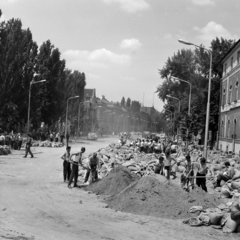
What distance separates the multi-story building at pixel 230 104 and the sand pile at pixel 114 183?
19.3 metres

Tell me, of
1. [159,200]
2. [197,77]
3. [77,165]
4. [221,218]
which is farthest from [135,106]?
[221,218]

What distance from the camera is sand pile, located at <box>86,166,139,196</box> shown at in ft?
47.2

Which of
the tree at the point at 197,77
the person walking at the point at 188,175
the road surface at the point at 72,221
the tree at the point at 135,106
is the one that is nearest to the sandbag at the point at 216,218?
the road surface at the point at 72,221

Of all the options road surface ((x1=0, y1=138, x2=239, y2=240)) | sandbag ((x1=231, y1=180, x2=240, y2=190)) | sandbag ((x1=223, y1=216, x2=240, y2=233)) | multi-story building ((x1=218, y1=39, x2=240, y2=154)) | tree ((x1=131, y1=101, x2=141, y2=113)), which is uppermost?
tree ((x1=131, y1=101, x2=141, y2=113))

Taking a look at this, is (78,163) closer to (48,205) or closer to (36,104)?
(48,205)

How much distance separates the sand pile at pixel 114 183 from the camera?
14398 mm

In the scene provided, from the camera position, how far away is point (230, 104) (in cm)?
3853

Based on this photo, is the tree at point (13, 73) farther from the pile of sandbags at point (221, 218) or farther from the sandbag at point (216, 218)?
the sandbag at point (216, 218)

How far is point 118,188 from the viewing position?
565 inches

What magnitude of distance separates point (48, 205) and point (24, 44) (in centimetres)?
3826

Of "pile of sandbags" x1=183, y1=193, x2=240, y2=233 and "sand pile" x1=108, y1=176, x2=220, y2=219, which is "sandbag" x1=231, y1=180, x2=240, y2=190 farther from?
"pile of sandbags" x1=183, y1=193, x2=240, y2=233

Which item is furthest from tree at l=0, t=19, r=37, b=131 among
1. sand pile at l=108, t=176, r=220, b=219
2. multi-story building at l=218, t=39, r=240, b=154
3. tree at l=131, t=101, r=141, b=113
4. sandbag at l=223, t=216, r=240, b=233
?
tree at l=131, t=101, r=141, b=113

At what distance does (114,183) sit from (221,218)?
5.43 metres

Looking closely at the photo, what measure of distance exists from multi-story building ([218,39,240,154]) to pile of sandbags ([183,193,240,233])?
75.4 ft
